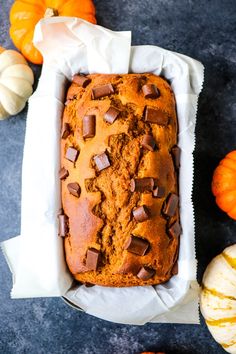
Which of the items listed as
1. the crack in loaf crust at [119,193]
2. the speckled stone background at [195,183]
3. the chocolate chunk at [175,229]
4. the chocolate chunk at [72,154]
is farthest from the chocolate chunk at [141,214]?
the speckled stone background at [195,183]

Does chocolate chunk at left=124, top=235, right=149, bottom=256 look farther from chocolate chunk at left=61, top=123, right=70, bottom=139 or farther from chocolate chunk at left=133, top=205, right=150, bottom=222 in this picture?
chocolate chunk at left=61, top=123, right=70, bottom=139

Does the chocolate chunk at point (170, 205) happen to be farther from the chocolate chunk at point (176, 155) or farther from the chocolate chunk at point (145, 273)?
the chocolate chunk at point (145, 273)

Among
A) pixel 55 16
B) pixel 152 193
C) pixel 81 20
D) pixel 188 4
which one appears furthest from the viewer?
pixel 188 4

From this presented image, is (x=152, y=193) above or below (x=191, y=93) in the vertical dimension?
below

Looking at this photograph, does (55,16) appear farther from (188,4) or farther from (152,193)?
(152,193)

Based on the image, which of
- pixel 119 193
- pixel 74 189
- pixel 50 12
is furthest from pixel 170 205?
pixel 50 12

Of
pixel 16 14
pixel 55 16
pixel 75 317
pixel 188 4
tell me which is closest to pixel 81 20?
pixel 55 16

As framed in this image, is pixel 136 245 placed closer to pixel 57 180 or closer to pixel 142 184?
pixel 142 184
